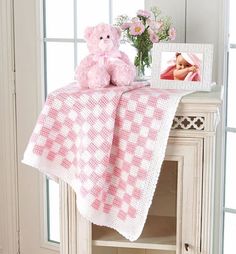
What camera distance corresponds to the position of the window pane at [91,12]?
2.61 metres

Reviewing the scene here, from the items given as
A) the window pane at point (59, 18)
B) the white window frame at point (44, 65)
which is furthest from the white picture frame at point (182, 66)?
the window pane at point (59, 18)

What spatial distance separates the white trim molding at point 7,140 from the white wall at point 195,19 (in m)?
0.75

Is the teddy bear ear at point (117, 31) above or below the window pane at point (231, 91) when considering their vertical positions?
above

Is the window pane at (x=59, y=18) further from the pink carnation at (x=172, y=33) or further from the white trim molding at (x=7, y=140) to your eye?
the pink carnation at (x=172, y=33)

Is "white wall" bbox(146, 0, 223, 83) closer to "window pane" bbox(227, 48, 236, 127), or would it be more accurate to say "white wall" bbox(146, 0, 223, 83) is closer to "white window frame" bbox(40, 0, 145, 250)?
"window pane" bbox(227, 48, 236, 127)

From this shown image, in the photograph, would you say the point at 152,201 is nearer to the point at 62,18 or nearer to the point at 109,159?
the point at 109,159

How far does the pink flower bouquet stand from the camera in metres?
2.14

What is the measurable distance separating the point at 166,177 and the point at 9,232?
1.25 m

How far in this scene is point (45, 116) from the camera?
1979 mm

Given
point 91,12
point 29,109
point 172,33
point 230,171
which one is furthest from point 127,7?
point 230,171

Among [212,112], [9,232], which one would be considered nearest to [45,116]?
[212,112]

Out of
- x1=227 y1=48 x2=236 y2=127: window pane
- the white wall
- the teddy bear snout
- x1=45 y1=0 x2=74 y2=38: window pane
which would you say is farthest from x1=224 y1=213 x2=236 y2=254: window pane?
x1=45 y1=0 x2=74 y2=38: window pane

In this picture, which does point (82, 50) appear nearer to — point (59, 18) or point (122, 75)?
point (59, 18)

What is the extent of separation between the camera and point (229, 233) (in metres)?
2.45
